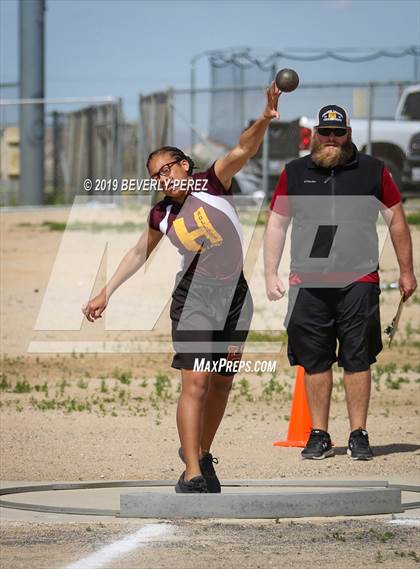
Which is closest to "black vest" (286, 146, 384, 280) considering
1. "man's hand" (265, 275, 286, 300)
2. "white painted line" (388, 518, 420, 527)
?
"man's hand" (265, 275, 286, 300)

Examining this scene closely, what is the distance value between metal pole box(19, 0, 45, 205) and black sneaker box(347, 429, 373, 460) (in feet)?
67.0

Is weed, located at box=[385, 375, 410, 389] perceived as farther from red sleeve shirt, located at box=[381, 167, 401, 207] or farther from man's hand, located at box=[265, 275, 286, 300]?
man's hand, located at box=[265, 275, 286, 300]

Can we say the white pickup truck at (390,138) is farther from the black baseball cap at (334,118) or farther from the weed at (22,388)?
the black baseball cap at (334,118)

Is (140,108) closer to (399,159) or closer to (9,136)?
(9,136)

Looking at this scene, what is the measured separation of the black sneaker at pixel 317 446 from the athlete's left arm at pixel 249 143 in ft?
7.71

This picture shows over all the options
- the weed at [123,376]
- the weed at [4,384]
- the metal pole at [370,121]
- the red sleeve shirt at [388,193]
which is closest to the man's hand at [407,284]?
the red sleeve shirt at [388,193]

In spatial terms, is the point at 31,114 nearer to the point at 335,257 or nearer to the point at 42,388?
the point at 42,388

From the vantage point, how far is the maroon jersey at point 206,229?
6938 mm

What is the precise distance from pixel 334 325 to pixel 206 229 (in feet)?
6.11

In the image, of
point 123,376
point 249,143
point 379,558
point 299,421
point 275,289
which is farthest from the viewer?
point 123,376

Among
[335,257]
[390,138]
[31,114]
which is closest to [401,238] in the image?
[335,257]

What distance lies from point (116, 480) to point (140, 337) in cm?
624

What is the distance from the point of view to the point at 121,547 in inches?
240

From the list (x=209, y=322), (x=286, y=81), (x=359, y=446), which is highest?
(x=286, y=81)
